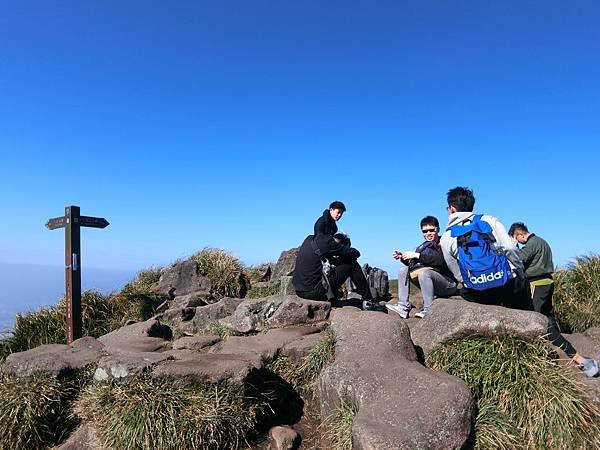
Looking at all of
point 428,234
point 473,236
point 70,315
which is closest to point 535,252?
point 428,234

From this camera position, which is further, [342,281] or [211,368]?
[342,281]

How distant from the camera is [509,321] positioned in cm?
564

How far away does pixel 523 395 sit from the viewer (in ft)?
16.9

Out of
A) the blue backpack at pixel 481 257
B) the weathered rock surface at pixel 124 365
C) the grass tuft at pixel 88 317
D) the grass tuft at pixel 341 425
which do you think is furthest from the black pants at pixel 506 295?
the grass tuft at pixel 88 317

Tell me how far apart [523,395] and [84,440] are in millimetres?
5433

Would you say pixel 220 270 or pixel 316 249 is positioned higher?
pixel 316 249

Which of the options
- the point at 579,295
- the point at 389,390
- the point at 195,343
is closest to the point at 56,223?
the point at 195,343

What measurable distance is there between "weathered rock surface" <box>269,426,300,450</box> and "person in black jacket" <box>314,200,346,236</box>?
376 centimetres

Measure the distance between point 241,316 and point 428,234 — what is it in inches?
151

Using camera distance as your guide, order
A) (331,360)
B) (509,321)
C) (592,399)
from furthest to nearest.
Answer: (331,360), (509,321), (592,399)

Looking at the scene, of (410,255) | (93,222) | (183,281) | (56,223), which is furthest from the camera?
(183,281)

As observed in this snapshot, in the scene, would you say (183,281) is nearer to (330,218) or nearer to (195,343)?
(195,343)

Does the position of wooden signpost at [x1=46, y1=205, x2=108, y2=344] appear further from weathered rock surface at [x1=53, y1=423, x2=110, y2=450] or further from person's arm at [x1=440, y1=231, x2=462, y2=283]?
person's arm at [x1=440, y1=231, x2=462, y2=283]

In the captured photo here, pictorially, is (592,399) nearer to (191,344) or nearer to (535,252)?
(535,252)
